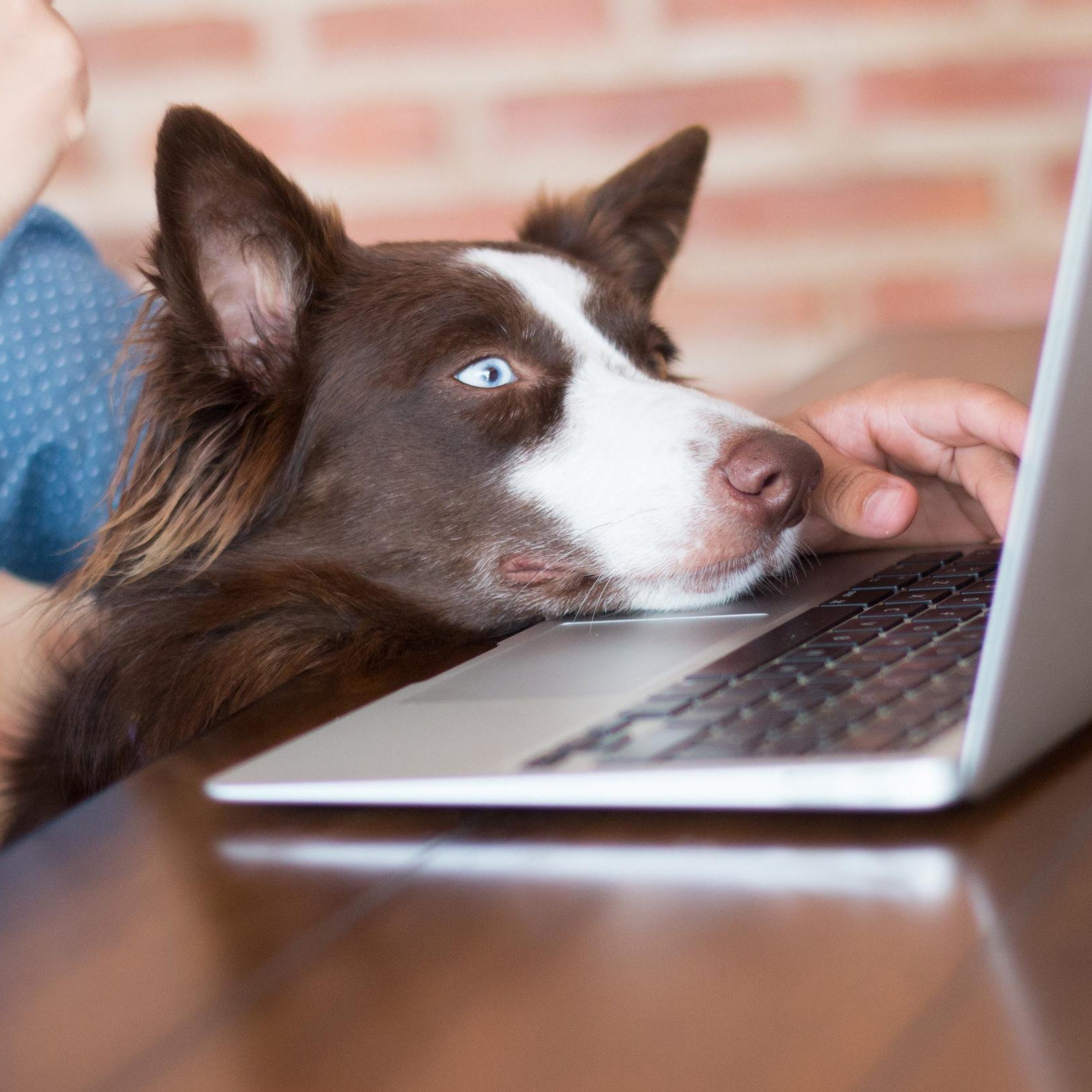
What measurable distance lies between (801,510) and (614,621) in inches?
7.3

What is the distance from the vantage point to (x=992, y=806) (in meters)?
0.54

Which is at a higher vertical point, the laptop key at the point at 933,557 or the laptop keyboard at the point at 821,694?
the laptop keyboard at the point at 821,694

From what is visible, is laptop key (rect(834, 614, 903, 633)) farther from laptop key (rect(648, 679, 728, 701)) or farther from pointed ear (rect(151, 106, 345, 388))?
pointed ear (rect(151, 106, 345, 388))

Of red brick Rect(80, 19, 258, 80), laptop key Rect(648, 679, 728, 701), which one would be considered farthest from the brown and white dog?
red brick Rect(80, 19, 258, 80)

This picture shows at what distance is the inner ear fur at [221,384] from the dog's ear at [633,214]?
0.50 meters

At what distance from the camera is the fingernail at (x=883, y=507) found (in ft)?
3.16

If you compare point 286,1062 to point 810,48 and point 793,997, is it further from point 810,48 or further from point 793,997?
point 810,48

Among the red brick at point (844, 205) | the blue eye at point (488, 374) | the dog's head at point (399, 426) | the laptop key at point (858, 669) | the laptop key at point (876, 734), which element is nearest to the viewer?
the laptop key at point (876, 734)

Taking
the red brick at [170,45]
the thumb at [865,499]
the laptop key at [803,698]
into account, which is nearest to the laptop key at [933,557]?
the thumb at [865,499]

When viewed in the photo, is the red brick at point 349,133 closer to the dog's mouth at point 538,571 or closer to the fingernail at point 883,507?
the dog's mouth at point 538,571

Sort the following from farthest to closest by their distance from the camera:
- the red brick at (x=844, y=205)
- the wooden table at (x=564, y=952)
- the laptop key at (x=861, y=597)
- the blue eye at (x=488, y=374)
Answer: the red brick at (x=844, y=205)
the blue eye at (x=488, y=374)
the laptop key at (x=861, y=597)
the wooden table at (x=564, y=952)

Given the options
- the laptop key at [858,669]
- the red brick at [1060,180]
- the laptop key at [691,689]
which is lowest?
the laptop key at [691,689]

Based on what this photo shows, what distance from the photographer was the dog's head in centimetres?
108

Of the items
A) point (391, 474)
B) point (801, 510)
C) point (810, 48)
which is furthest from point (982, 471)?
point (810, 48)
